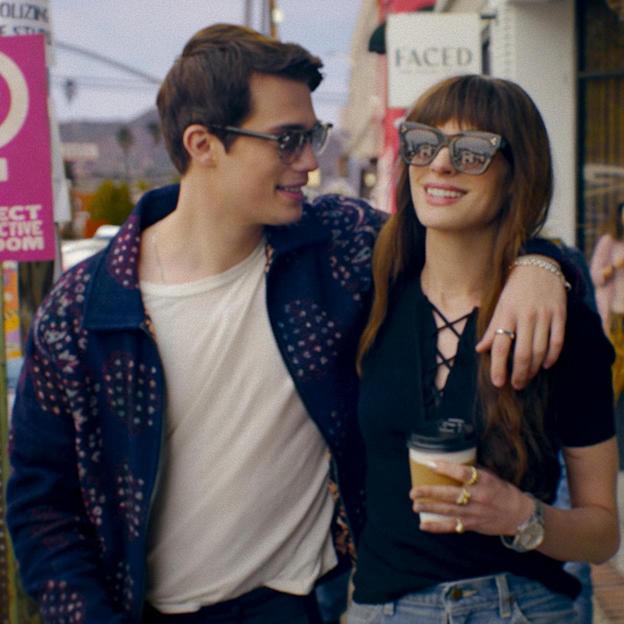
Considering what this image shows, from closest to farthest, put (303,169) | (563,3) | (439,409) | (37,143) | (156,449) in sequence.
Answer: (439,409) < (156,449) < (303,169) < (37,143) < (563,3)

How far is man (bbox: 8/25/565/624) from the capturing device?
2.47 m

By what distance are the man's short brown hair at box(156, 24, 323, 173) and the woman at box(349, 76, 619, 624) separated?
1.58ft

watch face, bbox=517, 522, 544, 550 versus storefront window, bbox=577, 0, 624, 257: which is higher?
storefront window, bbox=577, 0, 624, 257

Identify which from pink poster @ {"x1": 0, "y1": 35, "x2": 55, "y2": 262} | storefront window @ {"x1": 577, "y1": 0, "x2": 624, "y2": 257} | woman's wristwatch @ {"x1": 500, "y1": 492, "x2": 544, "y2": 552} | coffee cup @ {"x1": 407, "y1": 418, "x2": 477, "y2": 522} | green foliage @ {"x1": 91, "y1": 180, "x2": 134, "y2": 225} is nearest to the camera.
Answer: coffee cup @ {"x1": 407, "y1": 418, "x2": 477, "y2": 522}

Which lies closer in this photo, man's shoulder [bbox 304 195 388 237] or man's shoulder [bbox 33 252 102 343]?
man's shoulder [bbox 33 252 102 343]

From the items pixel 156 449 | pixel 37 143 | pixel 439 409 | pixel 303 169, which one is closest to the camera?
pixel 439 409

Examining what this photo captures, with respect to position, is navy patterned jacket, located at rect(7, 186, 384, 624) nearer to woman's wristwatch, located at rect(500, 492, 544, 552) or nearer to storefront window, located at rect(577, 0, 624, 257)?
woman's wristwatch, located at rect(500, 492, 544, 552)

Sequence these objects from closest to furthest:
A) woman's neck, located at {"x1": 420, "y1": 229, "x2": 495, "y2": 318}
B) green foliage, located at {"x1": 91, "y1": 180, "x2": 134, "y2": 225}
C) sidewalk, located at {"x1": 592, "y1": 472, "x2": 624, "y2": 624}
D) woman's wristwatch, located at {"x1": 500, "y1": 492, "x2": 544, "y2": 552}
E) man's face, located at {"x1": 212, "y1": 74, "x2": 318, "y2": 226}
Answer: woman's wristwatch, located at {"x1": 500, "y1": 492, "x2": 544, "y2": 552}, woman's neck, located at {"x1": 420, "y1": 229, "x2": 495, "y2": 318}, man's face, located at {"x1": 212, "y1": 74, "x2": 318, "y2": 226}, sidewalk, located at {"x1": 592, "y1": 472, "x2": 624, "y2": 624}, green foliage, located at {"x1": 91, "y1": 180, "x2": 134, "y2": 225}

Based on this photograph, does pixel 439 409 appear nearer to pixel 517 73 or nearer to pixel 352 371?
pixel 352 371

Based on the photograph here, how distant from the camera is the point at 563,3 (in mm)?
9930

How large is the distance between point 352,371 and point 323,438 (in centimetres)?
17

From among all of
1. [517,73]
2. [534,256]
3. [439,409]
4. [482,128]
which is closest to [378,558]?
[439,409]

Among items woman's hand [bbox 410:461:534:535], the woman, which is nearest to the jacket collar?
the woman

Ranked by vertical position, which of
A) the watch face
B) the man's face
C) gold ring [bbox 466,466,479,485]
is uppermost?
the man's face
